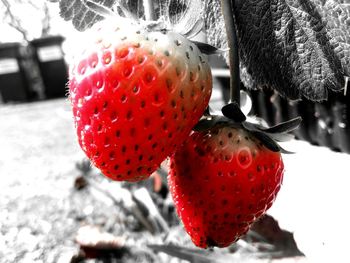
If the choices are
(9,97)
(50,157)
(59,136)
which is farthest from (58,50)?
(50,157)

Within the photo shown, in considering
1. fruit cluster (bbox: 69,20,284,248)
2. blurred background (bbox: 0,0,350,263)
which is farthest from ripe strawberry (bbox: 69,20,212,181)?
blurred background (bbox: 0,0,350,263)

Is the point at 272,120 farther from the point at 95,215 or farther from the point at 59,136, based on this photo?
the point at 59,136

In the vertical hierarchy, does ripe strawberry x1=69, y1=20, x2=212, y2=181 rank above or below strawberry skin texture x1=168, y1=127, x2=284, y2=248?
above

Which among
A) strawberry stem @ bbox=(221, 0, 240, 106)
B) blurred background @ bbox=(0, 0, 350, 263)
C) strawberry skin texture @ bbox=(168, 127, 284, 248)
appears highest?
strawberry stem @ bbox=(221, 0, 240, 106)

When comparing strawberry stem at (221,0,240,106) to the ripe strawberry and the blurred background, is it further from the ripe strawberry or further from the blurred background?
the blurred background

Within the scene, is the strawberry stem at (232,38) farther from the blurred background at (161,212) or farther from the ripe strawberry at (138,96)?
the blurred background at (161,212)

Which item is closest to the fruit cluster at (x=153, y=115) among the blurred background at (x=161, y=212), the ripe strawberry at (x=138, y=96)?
the ripe strawberry at (x=138, y=96)
